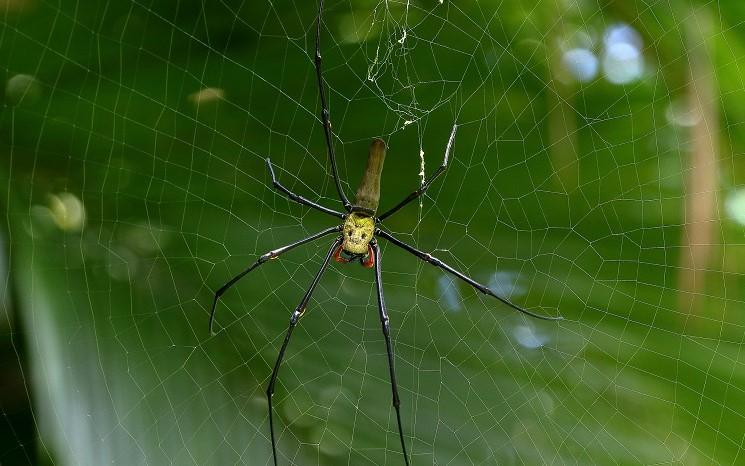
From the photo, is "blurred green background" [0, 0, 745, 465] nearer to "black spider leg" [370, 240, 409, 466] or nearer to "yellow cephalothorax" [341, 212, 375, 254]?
"black spider leg" [370, 240, 409, 466]

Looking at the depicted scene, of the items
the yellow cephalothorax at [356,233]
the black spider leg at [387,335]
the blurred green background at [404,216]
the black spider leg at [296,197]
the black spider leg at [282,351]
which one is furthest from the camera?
the yellow cephalothorax at [356,233]

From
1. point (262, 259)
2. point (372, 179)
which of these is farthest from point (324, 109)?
point (262, 259)

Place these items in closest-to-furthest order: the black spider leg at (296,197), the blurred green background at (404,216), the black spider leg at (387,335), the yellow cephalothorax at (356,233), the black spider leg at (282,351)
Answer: the blurred green background at (404,216) < the black spider leg at (282,351) < the black spider leg at (296,197) < the black spider leg at (387,335) < the yellow cephalothorax at (356,233)

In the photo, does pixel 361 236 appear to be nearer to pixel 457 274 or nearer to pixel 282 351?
pixel 457 274

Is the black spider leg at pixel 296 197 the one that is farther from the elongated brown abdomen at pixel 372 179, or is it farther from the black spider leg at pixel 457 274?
the black spider leg at pixel 457 274

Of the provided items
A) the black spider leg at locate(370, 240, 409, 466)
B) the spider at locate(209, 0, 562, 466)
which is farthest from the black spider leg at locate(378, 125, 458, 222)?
the black spider leg at locate(370, 240, 409, 466)

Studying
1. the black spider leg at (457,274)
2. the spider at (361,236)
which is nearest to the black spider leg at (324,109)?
the spider at (361,236)
